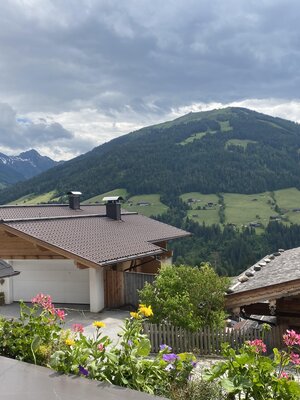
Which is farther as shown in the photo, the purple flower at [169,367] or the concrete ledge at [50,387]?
the purple flower at [169,367]

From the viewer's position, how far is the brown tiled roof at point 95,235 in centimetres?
1880

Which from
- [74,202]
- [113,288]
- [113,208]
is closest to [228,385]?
[113,288]

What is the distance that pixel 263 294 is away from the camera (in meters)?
12.2

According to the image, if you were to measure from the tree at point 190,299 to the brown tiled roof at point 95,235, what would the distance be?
4864mm

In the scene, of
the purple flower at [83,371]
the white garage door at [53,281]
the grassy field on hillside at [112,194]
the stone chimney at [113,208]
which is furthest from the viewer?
the grassy field on hillside at [112,194]

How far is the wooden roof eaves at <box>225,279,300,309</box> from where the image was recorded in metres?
11.8

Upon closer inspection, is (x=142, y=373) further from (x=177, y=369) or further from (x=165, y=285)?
(x=165, y=285)

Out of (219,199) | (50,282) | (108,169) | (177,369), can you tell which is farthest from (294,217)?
(177,369)

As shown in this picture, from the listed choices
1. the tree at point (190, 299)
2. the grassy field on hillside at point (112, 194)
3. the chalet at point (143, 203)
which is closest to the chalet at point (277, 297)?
the tree at point (190, 299)

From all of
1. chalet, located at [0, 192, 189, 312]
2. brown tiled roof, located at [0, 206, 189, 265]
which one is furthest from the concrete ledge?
brown tiled roof, located at [0, 206, 189, 265]

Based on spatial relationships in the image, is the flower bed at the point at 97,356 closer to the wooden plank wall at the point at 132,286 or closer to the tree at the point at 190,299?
the tree at the point at 190,299

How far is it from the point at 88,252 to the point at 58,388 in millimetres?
14712

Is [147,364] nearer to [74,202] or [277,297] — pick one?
[277,297]

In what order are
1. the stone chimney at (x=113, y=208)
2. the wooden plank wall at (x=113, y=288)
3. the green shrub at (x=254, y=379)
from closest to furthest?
the green shrub at (x=254, y=379), the wooden plank wall at (x=113, y=288), the stone chimney at (x=113, y=208)
